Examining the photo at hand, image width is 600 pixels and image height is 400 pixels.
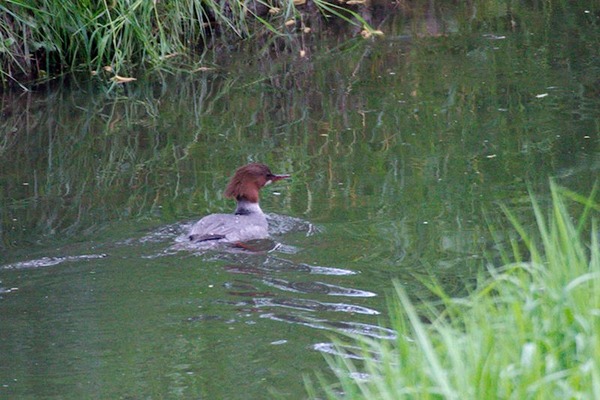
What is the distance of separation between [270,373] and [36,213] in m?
4.02

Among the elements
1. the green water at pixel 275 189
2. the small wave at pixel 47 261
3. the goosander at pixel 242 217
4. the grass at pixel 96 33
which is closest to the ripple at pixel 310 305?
the green water at pixel 275 189

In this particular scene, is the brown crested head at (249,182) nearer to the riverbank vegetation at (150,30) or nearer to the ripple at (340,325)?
the ripple at (340,325)

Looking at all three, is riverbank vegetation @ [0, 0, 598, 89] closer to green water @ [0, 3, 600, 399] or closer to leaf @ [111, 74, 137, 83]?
leaf @ [111, 74, 137, 83]

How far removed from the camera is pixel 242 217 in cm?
852

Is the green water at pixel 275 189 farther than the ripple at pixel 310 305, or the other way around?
the ripple at pixel 310 305

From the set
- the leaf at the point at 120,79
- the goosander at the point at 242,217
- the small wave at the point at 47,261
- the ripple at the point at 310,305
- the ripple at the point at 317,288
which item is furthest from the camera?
the leaf at the point at 120,79

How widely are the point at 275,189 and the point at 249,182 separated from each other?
33.5 inches

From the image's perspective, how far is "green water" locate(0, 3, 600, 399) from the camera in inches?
248

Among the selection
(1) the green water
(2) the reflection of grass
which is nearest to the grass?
(1) the green water

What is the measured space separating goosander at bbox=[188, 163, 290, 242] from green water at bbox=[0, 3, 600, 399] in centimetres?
22

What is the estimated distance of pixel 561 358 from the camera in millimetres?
4223

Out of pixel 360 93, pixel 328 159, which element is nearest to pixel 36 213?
pixel 328 159

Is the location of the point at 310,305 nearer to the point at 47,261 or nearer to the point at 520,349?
the point at 47,261

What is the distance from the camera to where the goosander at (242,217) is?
26.7 feet
